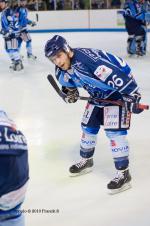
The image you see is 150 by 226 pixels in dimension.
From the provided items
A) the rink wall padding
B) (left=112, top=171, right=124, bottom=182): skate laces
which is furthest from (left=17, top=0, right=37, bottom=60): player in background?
(left=112, top=171, right=124, bottom=182): skate laces

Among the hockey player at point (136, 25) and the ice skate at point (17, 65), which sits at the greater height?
the hockey player at point (136, 25)

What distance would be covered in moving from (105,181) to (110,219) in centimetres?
49

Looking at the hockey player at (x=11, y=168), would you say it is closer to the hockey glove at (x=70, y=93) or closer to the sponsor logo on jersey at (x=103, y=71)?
the sponsor logo on jersey at (x=103, y=71)

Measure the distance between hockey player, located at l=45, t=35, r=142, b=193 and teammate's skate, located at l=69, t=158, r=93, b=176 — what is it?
12cm

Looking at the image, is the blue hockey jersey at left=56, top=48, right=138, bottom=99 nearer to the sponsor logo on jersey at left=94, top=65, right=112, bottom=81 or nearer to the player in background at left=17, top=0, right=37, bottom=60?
the sponsor logo on jersey at left=94, top=65, right=112, bottom=81

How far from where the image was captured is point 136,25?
7402mm

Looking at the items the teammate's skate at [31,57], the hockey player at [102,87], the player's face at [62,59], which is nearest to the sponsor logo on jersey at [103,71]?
the hockey player at [102,87]

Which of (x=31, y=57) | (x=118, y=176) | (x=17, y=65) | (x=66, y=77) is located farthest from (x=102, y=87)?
(x=31, y=57)

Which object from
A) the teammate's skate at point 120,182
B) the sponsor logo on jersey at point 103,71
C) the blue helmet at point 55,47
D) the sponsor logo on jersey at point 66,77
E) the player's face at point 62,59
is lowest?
the teammate's skate at point 120,182

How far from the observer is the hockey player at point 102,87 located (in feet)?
8.31

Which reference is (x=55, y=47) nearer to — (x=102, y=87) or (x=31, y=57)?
(x=102, y=87)

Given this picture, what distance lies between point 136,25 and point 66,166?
4673mm

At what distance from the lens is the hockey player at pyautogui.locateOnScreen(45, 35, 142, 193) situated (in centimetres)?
253

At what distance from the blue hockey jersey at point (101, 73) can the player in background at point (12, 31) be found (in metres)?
3.90
